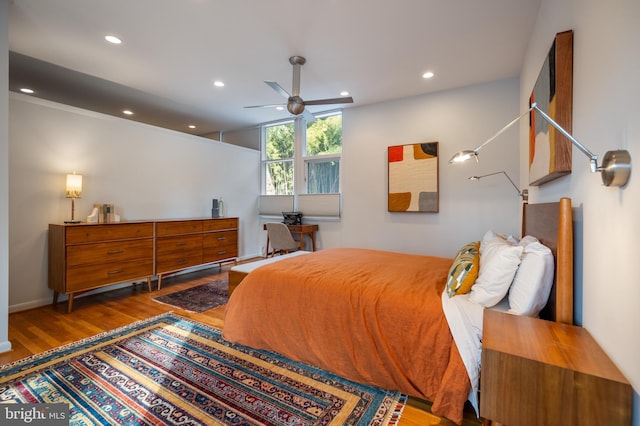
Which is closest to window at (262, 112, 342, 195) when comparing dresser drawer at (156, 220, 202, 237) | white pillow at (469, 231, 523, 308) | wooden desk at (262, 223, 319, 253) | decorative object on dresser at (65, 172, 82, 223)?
wooden desk at (262, 223, 319, 253)

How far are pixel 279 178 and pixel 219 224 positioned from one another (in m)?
1.67

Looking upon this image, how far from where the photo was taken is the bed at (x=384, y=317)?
142 cm

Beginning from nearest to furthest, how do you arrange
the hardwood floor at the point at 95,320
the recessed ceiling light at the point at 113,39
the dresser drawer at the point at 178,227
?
the hardwood floor at the point at 95,320 < the recessed ceiling light at the point at 113,39 < the dresser drawer at the point at 178,227

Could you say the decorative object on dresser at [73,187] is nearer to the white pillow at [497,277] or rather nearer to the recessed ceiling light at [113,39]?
the recessed ceiling light at [113,39]

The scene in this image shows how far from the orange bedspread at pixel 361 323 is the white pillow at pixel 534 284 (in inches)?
15.1

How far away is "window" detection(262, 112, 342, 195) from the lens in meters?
5.02

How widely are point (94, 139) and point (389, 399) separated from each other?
431 cm

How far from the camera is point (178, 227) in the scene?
13.2ft

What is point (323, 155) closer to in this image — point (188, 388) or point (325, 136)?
point (325, 136)

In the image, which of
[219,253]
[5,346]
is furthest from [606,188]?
[219,253]

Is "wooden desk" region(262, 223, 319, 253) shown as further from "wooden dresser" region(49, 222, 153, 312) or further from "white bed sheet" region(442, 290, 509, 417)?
"white bed sheet" region(442, 290, 509, 417)

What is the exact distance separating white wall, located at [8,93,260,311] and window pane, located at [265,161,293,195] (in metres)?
0.96

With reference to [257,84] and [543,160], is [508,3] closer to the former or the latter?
[543,160]

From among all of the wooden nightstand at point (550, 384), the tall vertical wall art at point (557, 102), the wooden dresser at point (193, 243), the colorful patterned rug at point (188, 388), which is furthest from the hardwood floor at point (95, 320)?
the tall vertical wall art at point (557, 102)
